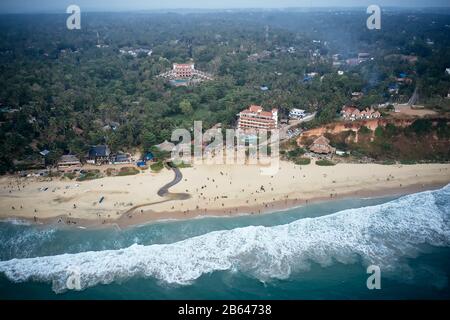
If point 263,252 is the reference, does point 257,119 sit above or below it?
above

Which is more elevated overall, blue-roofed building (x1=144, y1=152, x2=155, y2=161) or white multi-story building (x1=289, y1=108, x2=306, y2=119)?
white multi-story building (x1=289, y1=108, x2=306, y2=119)

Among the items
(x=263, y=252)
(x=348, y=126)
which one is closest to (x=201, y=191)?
(x=263, y=252)

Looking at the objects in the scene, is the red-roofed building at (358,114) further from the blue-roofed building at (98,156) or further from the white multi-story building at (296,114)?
the blue-roofed building at (98,156)

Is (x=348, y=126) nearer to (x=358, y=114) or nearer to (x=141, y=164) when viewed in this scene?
(x=358, y=114)

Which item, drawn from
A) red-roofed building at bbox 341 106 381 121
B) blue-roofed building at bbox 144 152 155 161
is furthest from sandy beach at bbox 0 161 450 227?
red-roofed building at bbox 341 106 381 121

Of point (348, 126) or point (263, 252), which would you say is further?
point (348, 126)

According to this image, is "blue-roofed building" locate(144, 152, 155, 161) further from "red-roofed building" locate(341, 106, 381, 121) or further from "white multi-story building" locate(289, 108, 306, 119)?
"red-roofed building" locate(341, 106, 381, 121)
